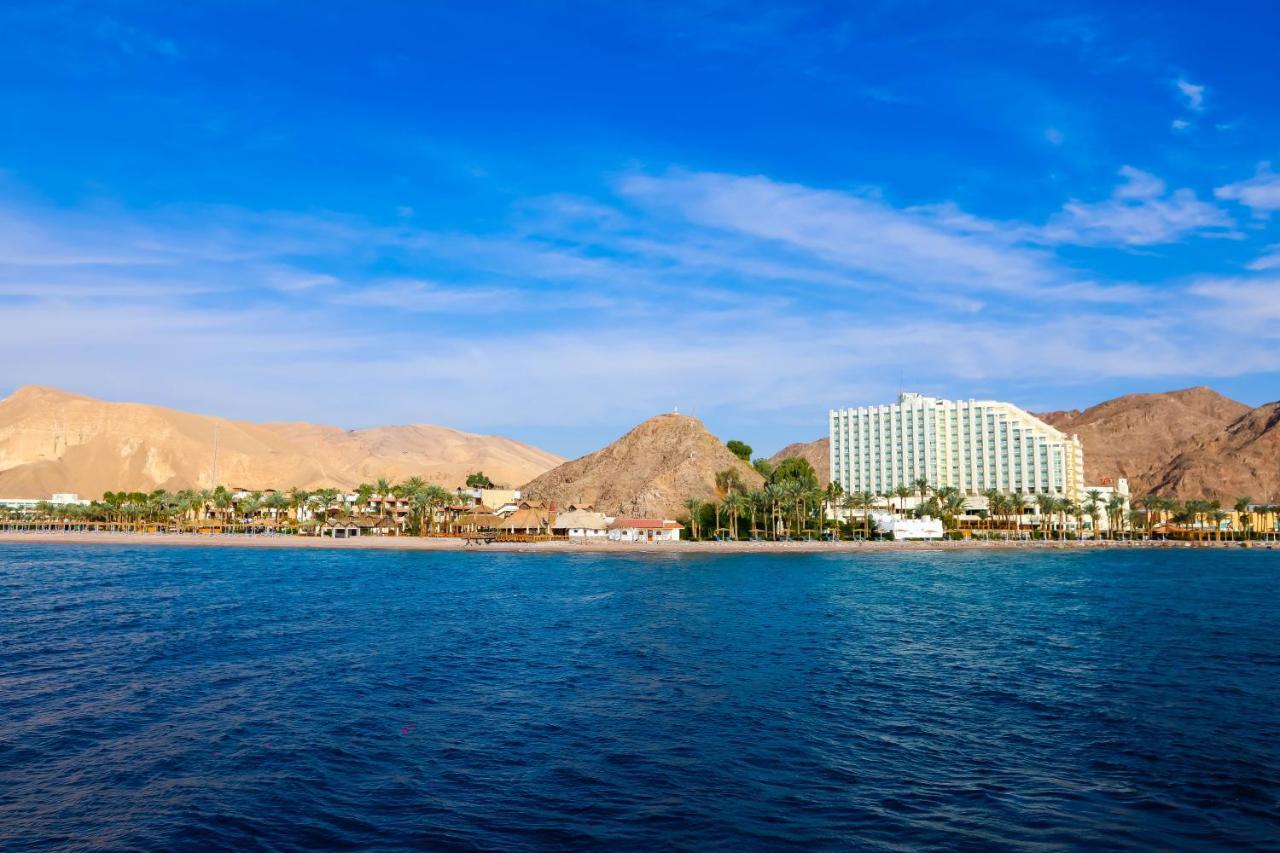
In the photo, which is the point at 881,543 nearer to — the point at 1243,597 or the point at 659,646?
the point at 1243,597

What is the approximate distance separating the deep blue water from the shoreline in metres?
83.0

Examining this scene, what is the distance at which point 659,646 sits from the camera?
41.8 meters

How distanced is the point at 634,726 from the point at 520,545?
120m

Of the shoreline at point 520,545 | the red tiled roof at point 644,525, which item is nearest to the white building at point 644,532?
the red tiled roof at point 644,525

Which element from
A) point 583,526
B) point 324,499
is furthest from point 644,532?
point 324,499

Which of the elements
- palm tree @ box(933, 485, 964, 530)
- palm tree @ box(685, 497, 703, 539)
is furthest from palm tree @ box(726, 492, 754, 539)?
palm tree @ box(933, 485, 964, 530)

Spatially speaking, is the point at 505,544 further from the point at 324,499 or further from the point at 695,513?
the point at 324,499

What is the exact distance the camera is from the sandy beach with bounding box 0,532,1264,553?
463ft

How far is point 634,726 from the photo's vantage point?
85.8ft

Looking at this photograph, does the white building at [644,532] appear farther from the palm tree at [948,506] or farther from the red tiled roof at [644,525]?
the palm tree at [948,506]

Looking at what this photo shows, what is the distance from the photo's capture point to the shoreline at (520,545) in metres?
141

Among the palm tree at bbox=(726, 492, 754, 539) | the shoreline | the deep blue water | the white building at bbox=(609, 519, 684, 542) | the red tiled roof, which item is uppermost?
the palm tree at bbox=(726, 492, 754, 539)

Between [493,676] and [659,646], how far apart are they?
10.3m

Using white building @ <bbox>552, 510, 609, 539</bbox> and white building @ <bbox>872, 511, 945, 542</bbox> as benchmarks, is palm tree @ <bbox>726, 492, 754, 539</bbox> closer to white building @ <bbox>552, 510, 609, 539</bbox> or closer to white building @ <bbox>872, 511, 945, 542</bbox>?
white building @ <bbox>552, 510, 609, 539</bbox>
